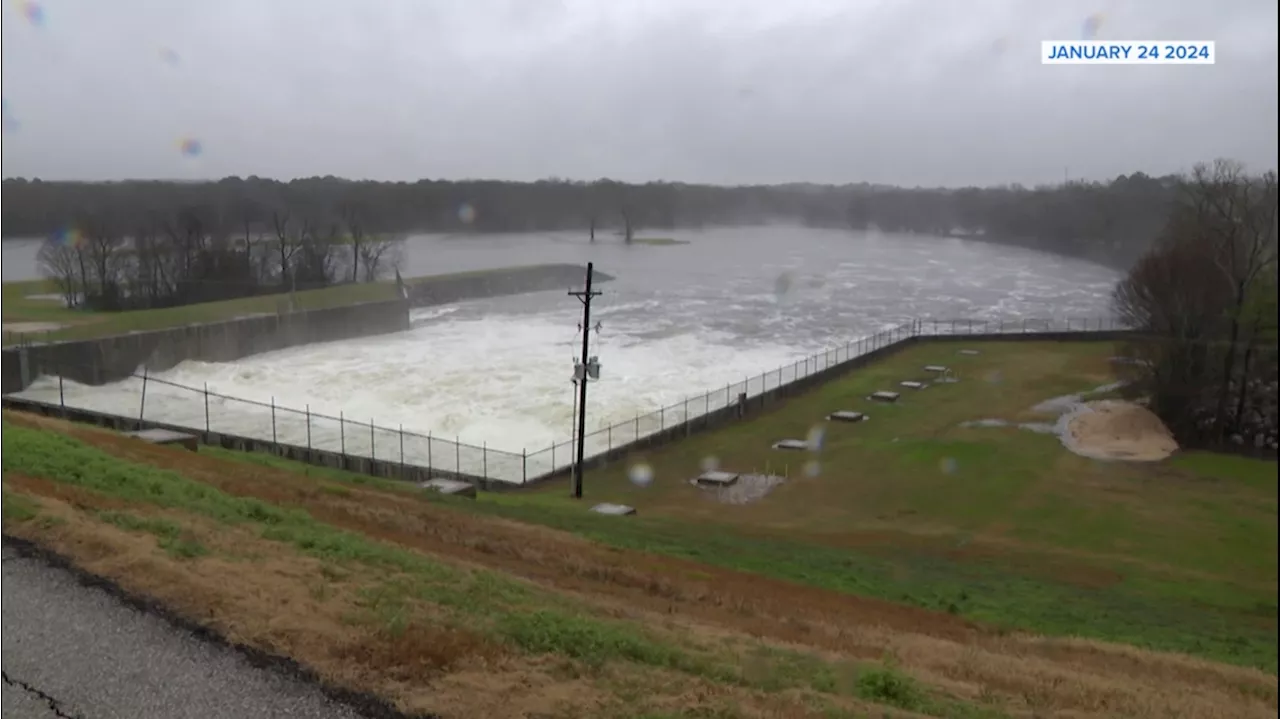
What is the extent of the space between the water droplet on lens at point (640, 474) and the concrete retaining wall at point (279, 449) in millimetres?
3426

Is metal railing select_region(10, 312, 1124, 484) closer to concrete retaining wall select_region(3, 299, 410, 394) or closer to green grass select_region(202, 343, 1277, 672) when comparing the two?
concrete retaining wall select_region(3, 299, 410, 394)

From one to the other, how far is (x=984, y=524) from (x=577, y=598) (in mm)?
14279

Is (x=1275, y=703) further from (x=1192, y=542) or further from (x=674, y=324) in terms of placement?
(x=674, y=324)

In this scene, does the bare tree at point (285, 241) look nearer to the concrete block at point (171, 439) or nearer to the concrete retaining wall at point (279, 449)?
the concrete retaining wall at point (279, 449)

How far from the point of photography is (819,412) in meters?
33.5

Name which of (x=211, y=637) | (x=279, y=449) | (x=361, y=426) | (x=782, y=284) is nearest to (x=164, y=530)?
(x=211, y=637)

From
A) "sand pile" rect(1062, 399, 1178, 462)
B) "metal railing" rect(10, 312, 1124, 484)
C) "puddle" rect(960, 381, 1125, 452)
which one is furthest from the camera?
"puddle" rect(960, 381, 1125, 452)

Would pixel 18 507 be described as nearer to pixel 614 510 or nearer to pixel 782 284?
pixel 614 510

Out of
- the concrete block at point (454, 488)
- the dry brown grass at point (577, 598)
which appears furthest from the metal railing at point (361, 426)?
the dry brown grass at point (577, 598)

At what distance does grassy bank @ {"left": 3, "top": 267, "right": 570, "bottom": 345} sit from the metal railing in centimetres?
481

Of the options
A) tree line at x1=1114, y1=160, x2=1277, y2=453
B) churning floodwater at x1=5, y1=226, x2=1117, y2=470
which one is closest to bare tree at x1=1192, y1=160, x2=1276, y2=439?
tree line at x1=1114, y1=160, x2=1277, y2=453

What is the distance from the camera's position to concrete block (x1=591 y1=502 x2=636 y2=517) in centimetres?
2020

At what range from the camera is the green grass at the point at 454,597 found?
6211mm

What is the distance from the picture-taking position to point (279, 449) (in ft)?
83.9
